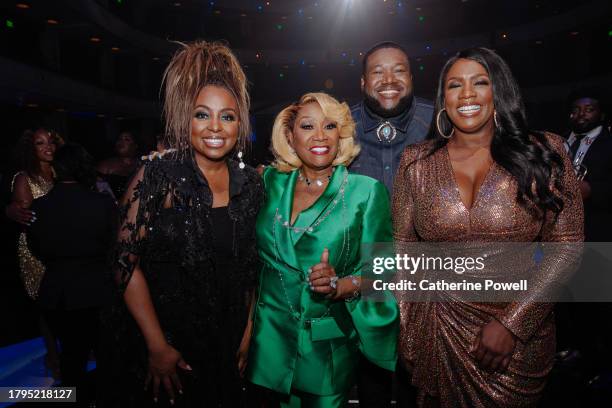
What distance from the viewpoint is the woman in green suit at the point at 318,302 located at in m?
2.11

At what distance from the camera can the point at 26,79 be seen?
40.4 ft

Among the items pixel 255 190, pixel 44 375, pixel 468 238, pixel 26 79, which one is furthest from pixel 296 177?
pixel 26 79

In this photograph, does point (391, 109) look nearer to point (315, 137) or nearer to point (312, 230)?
point (315, 137)

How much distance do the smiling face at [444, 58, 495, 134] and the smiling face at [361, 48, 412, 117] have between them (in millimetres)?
994

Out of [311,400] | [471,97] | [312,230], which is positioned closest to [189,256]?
[312,230]

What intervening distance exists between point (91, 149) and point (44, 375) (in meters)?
15.3

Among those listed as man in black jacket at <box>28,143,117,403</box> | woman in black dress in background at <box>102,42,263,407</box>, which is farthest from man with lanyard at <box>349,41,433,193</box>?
man in black jacket at <box>28,143,117,403</box>

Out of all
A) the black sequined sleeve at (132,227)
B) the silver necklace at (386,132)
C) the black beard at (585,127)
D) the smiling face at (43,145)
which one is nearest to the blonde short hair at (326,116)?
the silver necklace at (386,132)

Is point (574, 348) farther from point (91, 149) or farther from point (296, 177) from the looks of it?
point (91, 149)

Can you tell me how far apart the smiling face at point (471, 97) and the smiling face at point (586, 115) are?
3.79 meters

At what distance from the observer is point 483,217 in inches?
73.9

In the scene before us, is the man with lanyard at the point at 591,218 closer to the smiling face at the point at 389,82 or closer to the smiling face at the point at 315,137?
the smiling face at the point at 389,82

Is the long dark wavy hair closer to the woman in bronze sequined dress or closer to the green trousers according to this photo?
the woman in bronze sequined dress

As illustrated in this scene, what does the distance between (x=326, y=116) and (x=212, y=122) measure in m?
0.60
